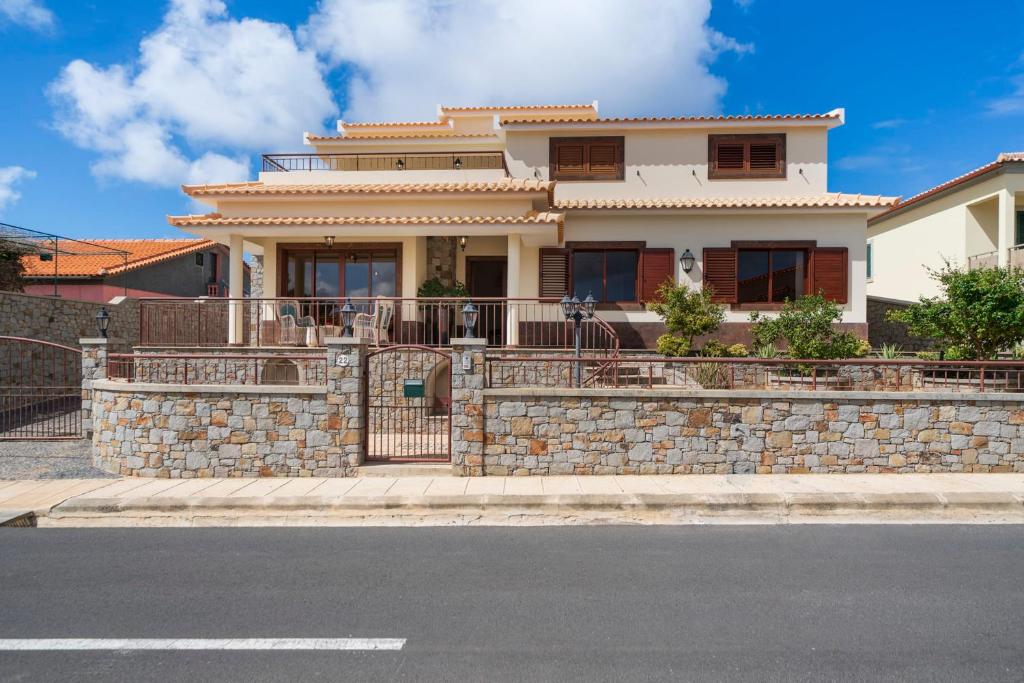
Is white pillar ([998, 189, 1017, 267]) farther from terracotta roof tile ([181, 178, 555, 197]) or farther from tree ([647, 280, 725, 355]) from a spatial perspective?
terracotta roof tile ([181, 178, 555, 197])

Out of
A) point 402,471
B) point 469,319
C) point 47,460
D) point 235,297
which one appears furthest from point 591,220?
point 47,460

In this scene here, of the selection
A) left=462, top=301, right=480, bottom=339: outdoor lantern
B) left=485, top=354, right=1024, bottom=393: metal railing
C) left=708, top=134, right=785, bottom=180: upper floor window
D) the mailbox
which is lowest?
the mailbox

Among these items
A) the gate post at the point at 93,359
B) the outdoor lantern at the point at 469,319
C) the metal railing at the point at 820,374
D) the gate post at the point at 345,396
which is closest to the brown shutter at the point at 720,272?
the metal railing at the point at 820,374

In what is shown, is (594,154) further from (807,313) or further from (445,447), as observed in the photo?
(445,447)

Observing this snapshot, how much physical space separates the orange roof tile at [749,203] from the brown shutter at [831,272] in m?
1.25

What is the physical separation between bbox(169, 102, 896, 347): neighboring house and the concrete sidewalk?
294 inches

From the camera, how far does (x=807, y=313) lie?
12.7m

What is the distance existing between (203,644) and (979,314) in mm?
12847

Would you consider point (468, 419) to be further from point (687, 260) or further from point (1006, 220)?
point (1006, 220)

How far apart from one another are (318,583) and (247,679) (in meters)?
1.58

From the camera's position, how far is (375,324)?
12781 mm

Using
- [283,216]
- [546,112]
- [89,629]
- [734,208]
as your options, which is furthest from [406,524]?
[546,112]

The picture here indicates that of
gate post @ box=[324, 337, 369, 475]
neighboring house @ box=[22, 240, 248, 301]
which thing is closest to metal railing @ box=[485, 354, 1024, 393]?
gate post @ box=[324, 337, 369, 475]

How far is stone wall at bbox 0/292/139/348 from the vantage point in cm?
1398
